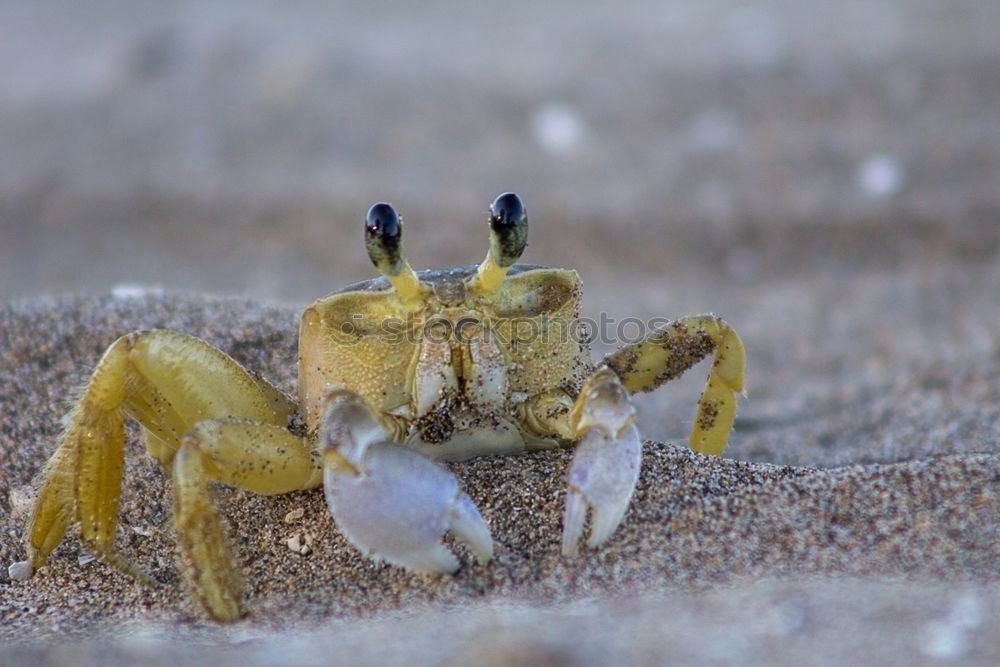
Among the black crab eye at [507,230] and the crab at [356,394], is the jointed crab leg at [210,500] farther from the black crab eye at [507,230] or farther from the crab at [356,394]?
the black crab eye at [507,230]

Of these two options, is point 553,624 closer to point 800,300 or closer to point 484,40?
point 800,300

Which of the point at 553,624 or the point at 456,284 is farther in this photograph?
the point at 456,284

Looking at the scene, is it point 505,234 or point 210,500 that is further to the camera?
point 505,234

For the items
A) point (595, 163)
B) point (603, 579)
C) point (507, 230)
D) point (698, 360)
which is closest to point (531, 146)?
point (595, 163)

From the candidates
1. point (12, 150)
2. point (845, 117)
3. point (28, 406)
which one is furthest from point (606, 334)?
point (12, 150)

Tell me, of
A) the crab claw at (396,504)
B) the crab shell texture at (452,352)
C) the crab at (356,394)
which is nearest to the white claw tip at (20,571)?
the crab at (356,394)

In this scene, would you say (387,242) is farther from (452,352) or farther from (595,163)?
(595,163)
